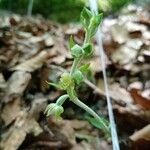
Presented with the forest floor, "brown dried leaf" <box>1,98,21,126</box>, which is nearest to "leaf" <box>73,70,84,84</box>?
the forest floor

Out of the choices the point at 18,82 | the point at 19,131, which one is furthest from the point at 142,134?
the point at 18,82

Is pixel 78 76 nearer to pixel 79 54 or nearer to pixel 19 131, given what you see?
pixel 79 54

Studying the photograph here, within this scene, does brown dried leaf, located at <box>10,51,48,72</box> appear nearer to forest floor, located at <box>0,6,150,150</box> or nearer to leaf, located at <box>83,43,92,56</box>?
forest floor, located at <box>0,6,150,150</box>

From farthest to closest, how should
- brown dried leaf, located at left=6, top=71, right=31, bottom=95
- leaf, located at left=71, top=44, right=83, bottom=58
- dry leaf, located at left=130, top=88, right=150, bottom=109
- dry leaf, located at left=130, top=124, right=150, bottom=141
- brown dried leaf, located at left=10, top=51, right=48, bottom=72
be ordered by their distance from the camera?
1. brown dried leaf, located at left=10, top=51, right=48, bottom=72
2. brown dried leaf, located at left=6, top=71, right=31, bottom=95
3. dry leaf, located at left=130, top=88, right=150, bottom=109
4. dry leaf, located at left=130, top=124, right=150, bottom=141
5. leaf, located at left=71, top=44, right=83, bottom=58

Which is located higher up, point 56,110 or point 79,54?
point 79,54

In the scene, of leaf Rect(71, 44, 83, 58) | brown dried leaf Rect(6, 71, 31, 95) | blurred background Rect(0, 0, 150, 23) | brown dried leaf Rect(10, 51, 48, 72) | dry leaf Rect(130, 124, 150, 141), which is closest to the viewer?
leaf Rect(71, 44, 83, 58)

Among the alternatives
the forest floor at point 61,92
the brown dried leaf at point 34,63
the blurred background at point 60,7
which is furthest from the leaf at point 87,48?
the blurred background at point 60,7

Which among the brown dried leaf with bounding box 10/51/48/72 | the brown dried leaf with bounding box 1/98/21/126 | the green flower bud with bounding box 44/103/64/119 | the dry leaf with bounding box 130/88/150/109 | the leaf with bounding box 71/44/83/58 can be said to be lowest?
the brown dried leaf with bounding box 1/98/21/126
